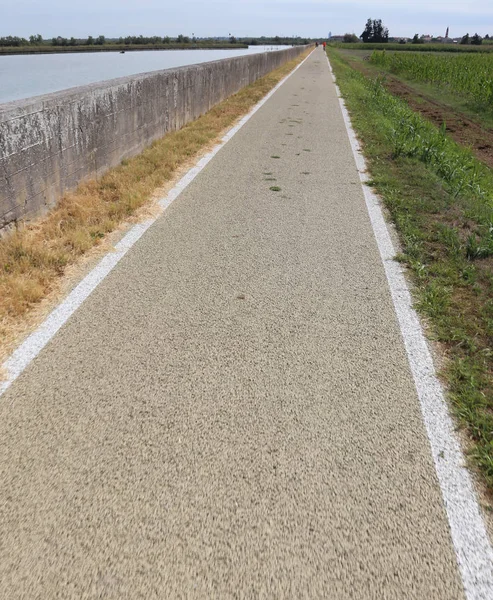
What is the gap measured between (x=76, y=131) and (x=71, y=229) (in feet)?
5.28

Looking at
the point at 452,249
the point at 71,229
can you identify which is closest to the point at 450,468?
the point at 452,249

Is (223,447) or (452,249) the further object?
(452,249)

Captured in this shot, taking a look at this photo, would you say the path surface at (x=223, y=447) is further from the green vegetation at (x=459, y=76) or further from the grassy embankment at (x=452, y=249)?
the green vegetation at (x=459, y=76)

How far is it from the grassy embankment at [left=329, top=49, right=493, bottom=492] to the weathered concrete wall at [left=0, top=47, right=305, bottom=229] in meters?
3.67

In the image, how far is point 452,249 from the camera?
485cm

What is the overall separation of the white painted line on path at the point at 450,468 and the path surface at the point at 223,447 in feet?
0.18

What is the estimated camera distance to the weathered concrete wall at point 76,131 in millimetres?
4484

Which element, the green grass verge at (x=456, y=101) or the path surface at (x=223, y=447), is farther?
the green grass verge at (x=456, y=101)

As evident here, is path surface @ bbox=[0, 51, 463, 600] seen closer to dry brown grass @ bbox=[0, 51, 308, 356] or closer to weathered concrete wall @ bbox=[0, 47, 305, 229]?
dry brown grass @ bbox=[0, 51, 308, 356]

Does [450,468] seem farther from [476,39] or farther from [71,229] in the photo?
[476,39]

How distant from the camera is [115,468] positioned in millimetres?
2252

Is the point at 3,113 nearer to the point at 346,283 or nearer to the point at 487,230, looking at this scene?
the point at 346,283

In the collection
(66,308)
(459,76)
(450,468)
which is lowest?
(450,468)

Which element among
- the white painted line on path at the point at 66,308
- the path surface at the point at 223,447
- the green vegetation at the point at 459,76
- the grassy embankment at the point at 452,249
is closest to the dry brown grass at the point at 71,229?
the white painted line on path at the point at 66,308
